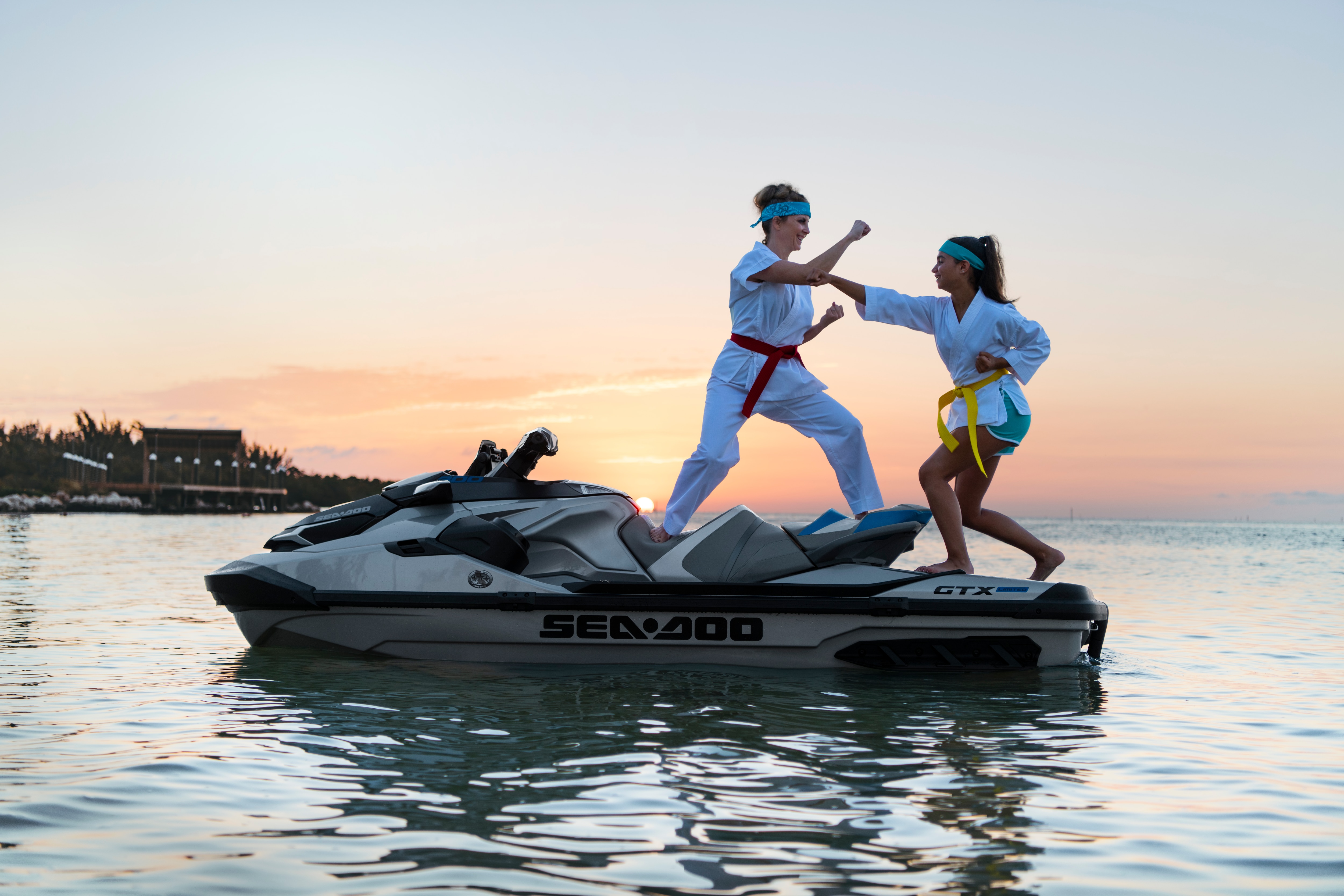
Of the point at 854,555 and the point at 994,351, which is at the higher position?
the point at 994,351

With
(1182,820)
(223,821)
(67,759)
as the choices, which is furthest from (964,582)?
(67,759)

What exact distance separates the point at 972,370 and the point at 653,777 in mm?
2942

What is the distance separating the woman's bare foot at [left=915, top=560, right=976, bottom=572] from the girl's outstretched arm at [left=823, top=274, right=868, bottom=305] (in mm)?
1458

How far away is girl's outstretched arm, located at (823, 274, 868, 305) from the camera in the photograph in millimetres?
5121

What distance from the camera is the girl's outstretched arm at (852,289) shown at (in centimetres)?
512

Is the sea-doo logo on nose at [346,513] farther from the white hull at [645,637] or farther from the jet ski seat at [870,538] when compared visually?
the jet ski seat at [870,538]

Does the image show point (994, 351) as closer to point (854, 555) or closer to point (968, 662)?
point (854, 555)

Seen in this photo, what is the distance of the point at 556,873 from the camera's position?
7.22 feet

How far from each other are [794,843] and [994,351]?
10.6 ft

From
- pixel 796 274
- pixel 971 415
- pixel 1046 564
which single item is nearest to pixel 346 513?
pixel 796 274

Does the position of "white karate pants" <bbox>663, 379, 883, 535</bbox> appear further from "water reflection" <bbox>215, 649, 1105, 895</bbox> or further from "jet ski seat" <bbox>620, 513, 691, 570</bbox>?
"water reflection" <bbox>215, 649, 1105, 895</bbox>

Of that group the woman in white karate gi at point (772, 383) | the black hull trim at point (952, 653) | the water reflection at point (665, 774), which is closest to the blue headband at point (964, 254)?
the woman in white karate gi at point (772, 383)

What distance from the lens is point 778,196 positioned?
5414 mm

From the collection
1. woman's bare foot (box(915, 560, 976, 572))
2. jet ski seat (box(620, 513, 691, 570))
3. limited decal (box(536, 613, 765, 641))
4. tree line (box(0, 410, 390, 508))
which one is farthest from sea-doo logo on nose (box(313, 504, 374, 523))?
tree line (box(0, 410, 390, 508))
